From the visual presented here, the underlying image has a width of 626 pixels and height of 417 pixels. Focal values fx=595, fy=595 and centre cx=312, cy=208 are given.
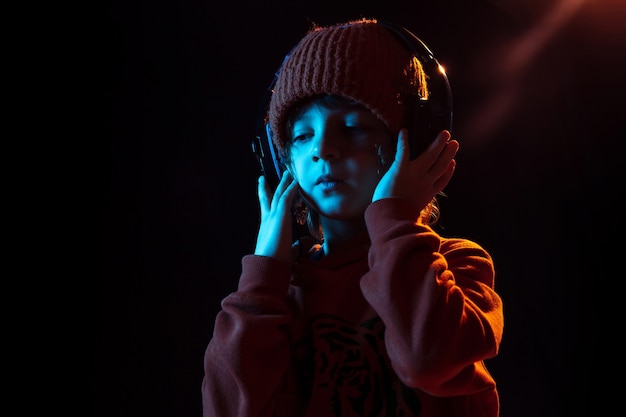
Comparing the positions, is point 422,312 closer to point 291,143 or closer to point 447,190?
point 291,143

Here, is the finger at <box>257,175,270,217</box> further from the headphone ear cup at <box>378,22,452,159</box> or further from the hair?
the headphone ear cup at <box>378,22,452,159</box>

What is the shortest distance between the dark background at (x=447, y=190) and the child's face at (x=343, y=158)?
0.56m

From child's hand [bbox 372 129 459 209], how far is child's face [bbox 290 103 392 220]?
40 millimetres

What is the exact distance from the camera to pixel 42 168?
1.21 metres

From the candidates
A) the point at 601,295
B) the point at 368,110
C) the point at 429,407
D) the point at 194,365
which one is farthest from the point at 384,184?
the point at 601,295

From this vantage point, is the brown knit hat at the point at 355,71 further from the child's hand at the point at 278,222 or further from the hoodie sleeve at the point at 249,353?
the hoodie sleeve at the point at 249,353

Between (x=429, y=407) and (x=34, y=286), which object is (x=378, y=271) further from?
(x=34, y=286)

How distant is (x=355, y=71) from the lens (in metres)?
0.79

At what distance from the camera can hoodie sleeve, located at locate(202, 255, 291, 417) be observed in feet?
2.34

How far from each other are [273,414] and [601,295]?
3.11 ft

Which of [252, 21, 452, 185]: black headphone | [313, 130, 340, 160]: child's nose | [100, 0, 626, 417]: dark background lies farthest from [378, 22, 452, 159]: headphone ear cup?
[100, 0, 626, 417]: dark background

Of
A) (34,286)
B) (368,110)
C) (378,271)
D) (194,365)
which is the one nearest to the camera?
(378,271)

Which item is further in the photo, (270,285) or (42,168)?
(42,168)

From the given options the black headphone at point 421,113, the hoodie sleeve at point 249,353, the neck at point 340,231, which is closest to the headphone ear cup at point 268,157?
the black headphone at point 421,113
